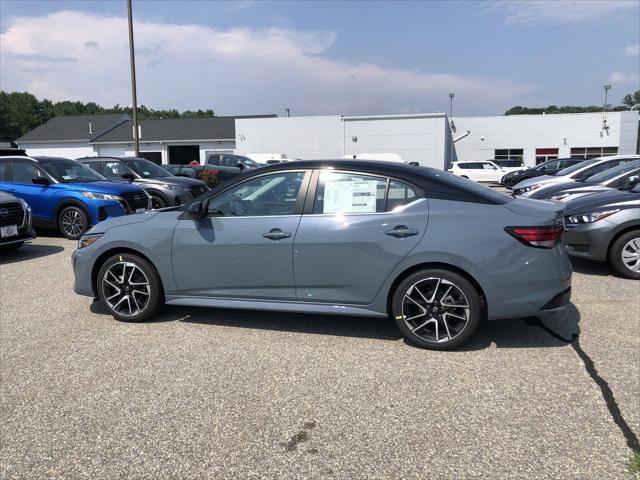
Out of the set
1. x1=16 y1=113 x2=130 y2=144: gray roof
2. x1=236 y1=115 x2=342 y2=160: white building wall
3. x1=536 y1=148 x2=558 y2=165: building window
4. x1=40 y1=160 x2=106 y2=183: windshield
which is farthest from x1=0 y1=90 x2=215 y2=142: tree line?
x1=40 y1=160 x2=106 y2=183: windshield

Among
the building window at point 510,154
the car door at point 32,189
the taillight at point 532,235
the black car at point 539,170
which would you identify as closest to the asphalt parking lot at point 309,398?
the taillight at point 532,235

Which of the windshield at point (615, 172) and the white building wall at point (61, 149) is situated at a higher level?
the white building wall at point (61, 149)

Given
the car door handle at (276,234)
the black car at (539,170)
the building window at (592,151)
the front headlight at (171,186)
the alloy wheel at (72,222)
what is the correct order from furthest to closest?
the building window at (592,151) → the black car at (539,170) → the front headlight at (171,186) → the alloy wheel at (72,222) → the car door handle at (276,234)

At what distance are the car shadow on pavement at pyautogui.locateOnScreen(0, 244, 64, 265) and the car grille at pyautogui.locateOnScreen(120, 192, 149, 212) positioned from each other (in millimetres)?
1474

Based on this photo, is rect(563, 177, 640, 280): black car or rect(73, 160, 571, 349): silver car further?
rect(563, 177, 640, 280): black car

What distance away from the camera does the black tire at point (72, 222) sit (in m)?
9.65

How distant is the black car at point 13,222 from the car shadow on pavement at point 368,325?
3881mm

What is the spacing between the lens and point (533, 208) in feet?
13.4

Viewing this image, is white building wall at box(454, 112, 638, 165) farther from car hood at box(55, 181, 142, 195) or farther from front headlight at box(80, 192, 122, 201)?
front headlight at box(80, 192, 122, 201)

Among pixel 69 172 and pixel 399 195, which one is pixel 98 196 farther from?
pixel 399 195

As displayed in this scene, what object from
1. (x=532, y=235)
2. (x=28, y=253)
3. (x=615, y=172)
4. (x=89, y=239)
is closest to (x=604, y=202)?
(x=532, y=235)

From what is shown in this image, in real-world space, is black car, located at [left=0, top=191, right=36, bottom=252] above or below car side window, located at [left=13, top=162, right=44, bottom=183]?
below

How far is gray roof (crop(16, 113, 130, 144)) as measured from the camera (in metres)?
48.1

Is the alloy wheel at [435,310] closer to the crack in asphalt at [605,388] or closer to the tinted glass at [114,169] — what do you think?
the crack in asphalt at [605,388]
